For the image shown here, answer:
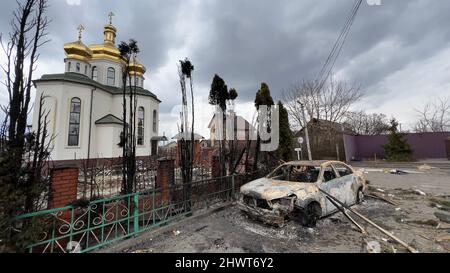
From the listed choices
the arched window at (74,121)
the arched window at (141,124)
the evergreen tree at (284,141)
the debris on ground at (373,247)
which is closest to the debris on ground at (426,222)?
the debris on ground at (373,247)

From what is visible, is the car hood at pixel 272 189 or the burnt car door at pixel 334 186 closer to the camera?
the car hood at pixel 272 189

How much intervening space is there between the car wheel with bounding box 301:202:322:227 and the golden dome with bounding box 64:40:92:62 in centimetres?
2354

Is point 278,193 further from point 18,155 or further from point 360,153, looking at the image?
point 360,153

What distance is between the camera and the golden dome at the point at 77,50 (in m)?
18.9

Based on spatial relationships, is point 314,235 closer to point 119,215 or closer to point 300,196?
point 300,196

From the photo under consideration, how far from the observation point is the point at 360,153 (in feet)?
69.4

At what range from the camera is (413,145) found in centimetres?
1914

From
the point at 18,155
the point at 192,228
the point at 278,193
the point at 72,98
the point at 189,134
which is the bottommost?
the point at 192,228

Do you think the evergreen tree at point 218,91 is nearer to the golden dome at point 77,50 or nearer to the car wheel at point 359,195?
the car wheel at point 359,195

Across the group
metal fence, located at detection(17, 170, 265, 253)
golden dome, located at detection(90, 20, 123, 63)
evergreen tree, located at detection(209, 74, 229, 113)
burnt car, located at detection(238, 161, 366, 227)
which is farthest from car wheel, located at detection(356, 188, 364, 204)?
golden dome, located at detection(90, 20, 123, 63)

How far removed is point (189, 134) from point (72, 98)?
15.3 m

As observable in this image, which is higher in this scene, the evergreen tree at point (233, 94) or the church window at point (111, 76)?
the church window at point (111, 76)

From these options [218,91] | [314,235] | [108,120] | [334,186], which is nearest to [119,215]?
[314,235]
